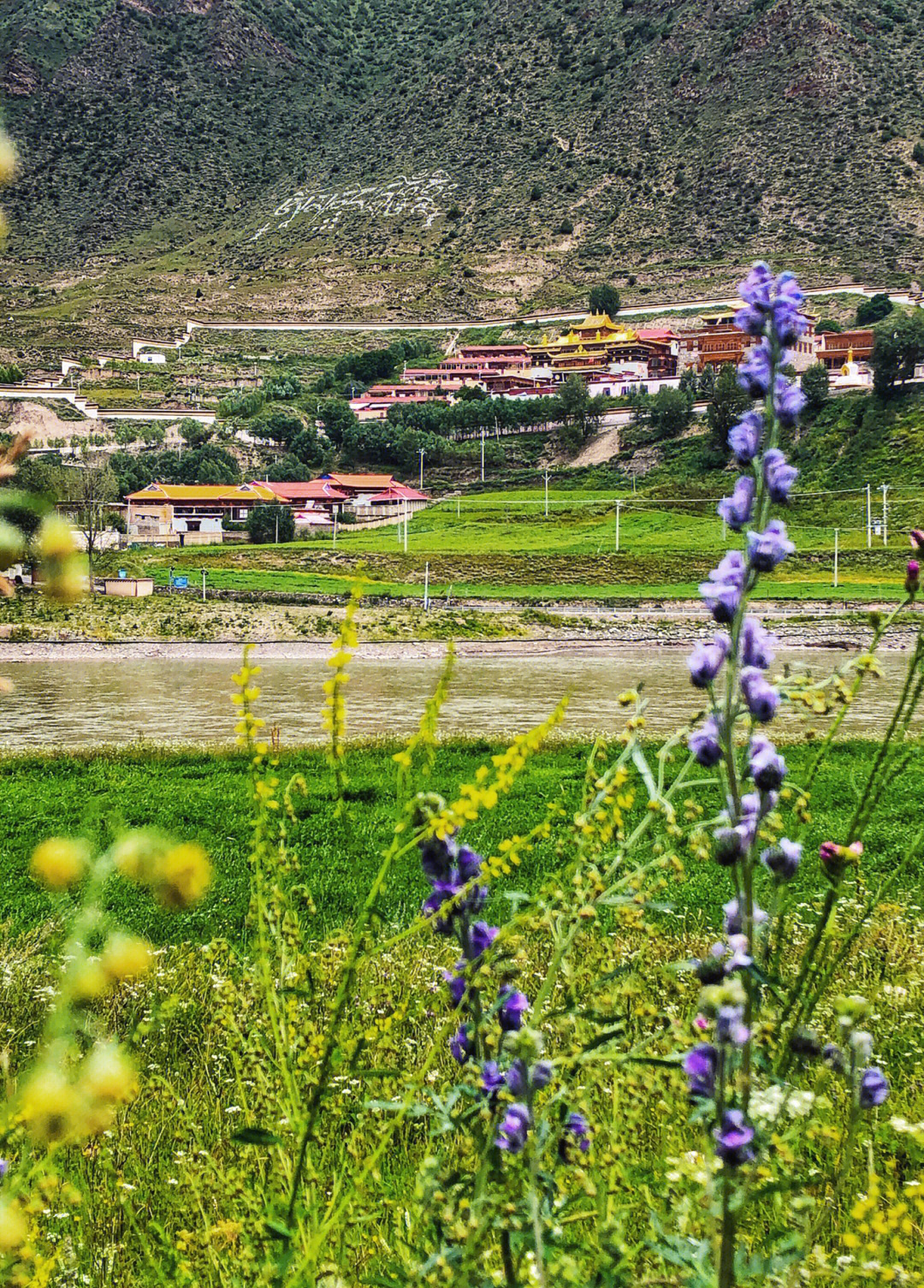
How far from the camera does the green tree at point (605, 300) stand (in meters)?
95.1

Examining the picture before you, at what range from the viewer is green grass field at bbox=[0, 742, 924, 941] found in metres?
6.35

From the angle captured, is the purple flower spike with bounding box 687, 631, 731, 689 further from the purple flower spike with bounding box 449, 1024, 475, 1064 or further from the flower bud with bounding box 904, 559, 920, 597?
the purple flower spike with bounding box 449, 1024, 475, 1064

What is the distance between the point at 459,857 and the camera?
1.42 m

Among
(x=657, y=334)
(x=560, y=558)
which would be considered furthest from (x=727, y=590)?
(x=657, y=334)

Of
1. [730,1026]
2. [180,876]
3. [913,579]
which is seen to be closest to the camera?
[180,876]

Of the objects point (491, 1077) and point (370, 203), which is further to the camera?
point (370, 203)

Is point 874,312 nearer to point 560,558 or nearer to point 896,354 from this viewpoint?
point 896,354

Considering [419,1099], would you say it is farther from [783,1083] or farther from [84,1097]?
[84,1097]

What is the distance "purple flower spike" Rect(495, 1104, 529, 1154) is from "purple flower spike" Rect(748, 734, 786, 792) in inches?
16.3

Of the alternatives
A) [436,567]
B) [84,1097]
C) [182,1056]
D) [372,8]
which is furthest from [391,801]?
[372,8]

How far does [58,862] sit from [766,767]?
756 mm

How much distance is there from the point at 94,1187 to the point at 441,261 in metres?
114

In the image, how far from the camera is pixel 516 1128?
125 centimetres

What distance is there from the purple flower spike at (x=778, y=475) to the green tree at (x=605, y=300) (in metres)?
Result: 98.1
